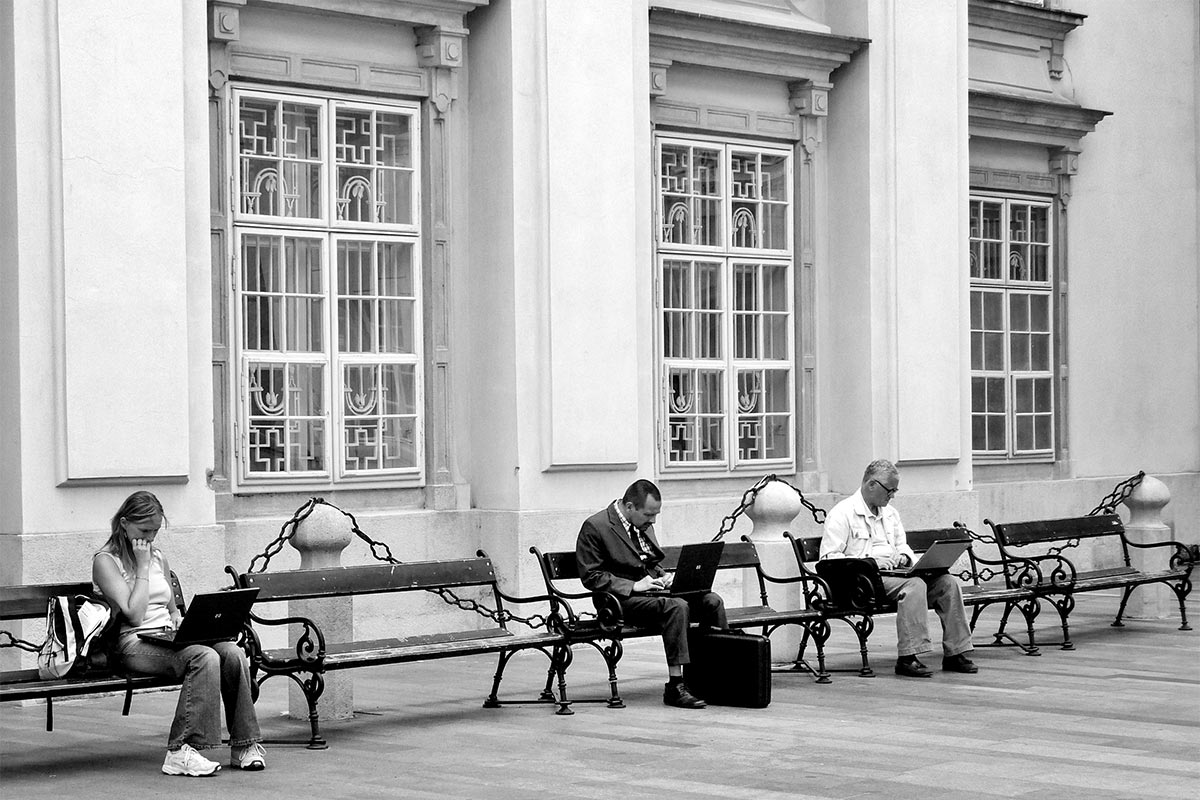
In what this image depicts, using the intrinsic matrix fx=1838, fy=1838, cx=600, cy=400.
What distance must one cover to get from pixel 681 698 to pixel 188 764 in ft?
9.78

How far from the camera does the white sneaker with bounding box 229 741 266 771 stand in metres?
8.03

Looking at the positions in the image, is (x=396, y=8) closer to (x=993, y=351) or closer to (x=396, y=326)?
(x=396, y=326)

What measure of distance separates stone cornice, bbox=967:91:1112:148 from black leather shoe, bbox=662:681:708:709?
8658mm

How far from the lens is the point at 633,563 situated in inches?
401

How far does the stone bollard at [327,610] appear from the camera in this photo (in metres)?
9.52

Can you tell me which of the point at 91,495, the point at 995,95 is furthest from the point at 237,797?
the point at 995,95

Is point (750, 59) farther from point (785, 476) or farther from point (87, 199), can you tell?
point (87, 199)

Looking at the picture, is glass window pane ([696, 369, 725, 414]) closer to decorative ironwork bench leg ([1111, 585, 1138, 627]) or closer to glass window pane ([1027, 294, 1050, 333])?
decorative ironwork bench leg ([1111, 585, 1138, 627])

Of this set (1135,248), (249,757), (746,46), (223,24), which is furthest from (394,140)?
(1135,248)

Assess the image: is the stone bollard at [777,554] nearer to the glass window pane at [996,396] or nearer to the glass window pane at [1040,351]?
the glass window pane at [996,396]

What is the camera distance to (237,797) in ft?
24.3

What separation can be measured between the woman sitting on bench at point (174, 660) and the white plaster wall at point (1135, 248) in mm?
12022

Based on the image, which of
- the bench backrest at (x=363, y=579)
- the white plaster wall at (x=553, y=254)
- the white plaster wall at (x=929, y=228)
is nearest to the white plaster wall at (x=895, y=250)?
the white plaster wall at (x=929, y=228)

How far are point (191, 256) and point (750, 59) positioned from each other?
5.70 metres
